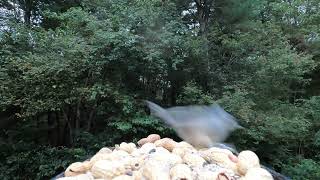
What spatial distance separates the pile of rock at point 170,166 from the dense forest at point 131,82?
347 cm

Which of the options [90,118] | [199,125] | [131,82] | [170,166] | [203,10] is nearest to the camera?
[170,166]

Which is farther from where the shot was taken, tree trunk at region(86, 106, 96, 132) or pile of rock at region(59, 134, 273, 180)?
tree trunk at region(86, 106, 96, 132)

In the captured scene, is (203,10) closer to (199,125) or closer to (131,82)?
(131,82)

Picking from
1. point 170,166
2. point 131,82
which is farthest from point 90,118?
point 170,166

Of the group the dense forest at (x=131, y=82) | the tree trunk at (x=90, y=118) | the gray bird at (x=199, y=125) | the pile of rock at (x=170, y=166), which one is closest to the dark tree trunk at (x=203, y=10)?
the dense forest at (x=131, y=82)

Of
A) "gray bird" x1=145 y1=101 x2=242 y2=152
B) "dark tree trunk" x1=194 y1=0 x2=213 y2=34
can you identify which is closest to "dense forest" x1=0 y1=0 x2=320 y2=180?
"dark tree trunk" x1=194 y1=0 x2=213 y2=34

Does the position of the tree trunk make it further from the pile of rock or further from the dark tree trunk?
the pile of rock

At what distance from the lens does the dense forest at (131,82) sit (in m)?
5.53

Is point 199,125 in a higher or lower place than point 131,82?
lower

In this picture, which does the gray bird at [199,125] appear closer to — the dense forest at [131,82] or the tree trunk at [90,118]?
the dense forest at [131,82]

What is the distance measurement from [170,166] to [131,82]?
436 cm

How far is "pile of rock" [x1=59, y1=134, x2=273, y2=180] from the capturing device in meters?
1.63

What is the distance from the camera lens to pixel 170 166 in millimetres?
1726

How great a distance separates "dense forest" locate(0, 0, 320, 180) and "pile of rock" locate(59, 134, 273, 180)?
3.47m
